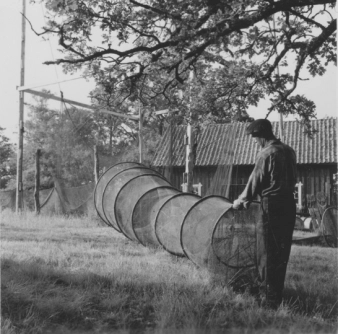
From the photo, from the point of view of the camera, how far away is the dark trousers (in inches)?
224

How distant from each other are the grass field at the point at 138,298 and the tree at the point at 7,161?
32.4 m

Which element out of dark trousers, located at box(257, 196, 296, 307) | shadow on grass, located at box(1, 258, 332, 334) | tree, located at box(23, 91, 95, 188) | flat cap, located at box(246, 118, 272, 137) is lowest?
shadow on grass, located at box(1, 258, 332, 334)

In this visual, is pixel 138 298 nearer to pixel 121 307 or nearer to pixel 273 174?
pixel 121 307

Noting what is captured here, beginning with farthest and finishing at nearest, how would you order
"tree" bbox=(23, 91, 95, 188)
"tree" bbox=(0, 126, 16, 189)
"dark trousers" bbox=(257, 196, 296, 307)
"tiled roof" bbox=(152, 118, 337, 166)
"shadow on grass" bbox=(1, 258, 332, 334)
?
"tree" bbox=(0, 126, 16, 189) → "tiled roof" bbox=(152, 118, 337, 166) → "tree" bbox=(23, 91, 95, 188) → "dark trousers" bbox=(257, 196, 296, 307) → "shadow on grass" bbox=(1, 258, 332, 334)

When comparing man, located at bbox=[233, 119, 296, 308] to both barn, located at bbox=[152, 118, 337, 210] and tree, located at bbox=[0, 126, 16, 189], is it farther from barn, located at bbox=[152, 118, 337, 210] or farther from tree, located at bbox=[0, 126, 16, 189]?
tree, located at bbox=[0, 126, 16, 189]

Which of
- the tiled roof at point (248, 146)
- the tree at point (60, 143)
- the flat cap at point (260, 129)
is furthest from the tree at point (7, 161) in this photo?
the flat cap at point (260, 129)

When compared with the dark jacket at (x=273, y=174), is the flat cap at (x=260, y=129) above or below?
above

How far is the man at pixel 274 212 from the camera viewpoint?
5.68m

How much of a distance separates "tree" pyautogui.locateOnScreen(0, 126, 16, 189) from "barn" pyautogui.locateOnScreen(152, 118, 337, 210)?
16449 mm

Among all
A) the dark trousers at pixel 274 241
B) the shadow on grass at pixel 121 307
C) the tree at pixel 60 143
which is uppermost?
the tree at pixel 60 143

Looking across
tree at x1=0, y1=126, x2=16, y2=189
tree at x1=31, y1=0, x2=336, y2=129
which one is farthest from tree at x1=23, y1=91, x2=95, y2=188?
tree at x1=31, y1=0, x2=336, y2=129

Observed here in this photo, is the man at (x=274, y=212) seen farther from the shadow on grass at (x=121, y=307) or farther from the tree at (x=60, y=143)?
the tree at (x=60, y=143)

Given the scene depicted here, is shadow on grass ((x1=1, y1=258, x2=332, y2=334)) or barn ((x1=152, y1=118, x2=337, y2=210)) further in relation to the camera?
barn ((x1=152, y1=118, x2=337, y2=210))

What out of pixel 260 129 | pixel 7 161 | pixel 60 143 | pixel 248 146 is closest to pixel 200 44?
pixel 260 129
